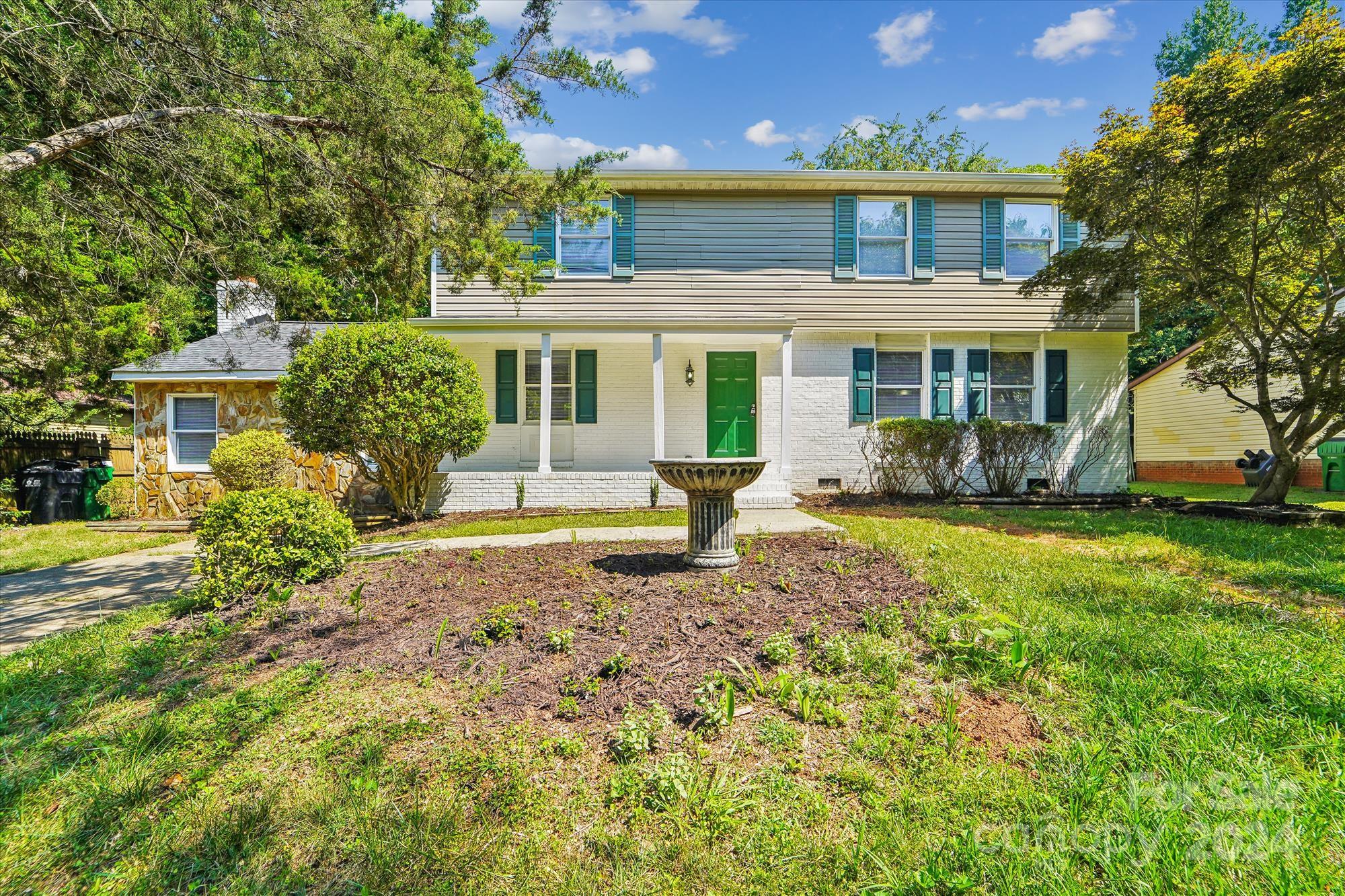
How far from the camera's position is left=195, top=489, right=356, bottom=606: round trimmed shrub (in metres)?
4.21

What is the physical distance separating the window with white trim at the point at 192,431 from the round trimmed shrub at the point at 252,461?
1.00 meters

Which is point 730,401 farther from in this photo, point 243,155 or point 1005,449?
point 243,155

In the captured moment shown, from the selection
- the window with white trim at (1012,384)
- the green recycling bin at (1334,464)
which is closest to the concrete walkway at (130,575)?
the window with white trim at (1012,384)

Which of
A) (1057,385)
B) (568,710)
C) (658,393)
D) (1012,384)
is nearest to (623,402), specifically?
(658,393)

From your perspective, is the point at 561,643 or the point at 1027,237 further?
the point at 1027,237

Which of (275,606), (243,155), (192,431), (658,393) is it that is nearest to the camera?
(275,606)

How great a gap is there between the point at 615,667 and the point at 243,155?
6.03 meters

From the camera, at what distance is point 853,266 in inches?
440

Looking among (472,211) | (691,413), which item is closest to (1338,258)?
(691,413)

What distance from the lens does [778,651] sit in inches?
116

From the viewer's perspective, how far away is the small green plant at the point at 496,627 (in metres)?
3.36

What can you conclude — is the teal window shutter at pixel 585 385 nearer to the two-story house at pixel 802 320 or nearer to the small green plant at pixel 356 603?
the two-story house at pixel 802 320

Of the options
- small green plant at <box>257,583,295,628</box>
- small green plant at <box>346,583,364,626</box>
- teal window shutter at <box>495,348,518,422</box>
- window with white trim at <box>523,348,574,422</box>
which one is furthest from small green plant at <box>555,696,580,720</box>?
teal window shutter at <box>495,348,518,422</box>

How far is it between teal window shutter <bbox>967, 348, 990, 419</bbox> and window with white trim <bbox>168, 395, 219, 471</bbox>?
1404 centimetres
